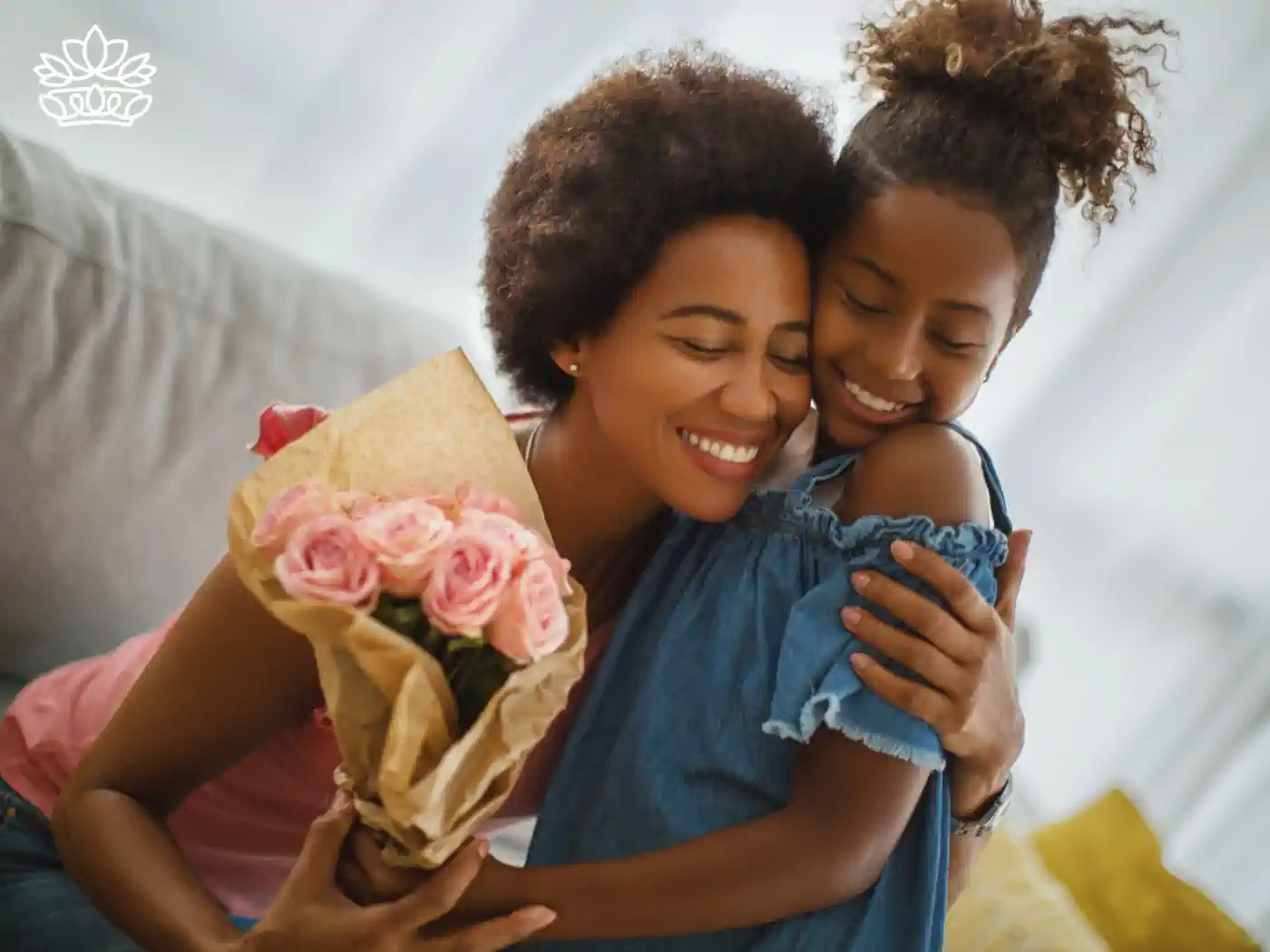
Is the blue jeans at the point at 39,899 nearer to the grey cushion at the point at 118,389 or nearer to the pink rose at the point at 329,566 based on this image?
the grey cushion at the point at 118,389

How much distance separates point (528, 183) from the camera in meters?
0.93

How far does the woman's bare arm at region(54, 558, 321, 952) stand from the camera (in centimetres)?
83

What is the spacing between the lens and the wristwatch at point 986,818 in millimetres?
950

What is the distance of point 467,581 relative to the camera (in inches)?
23.8

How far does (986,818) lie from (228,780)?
0.77 metres

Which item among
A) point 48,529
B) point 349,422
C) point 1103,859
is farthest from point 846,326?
point 1103,859

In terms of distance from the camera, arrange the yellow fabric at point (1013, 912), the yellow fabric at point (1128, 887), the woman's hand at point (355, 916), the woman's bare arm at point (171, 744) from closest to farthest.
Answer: the woman's hand at point (355, 916)
the woman's bare arm at point (171, 744)
the yellow fabric at point (1013, 912)
the yellow fabric at point (1128, 887)

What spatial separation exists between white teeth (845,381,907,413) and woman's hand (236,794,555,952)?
49 centimetres

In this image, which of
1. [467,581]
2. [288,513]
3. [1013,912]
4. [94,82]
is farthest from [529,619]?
[94,82]

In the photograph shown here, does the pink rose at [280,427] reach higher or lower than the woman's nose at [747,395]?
lower

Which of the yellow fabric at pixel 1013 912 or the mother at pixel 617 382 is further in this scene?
the yellow fabric at pixel 1013 912

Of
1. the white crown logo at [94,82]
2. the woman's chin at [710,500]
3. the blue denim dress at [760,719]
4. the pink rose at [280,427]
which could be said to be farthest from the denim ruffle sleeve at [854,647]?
the white crown logo at [94,82]

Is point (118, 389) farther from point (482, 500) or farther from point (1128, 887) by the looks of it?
point (1128, 887)

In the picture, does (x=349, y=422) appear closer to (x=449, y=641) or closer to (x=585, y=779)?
(x=449, y=641)
